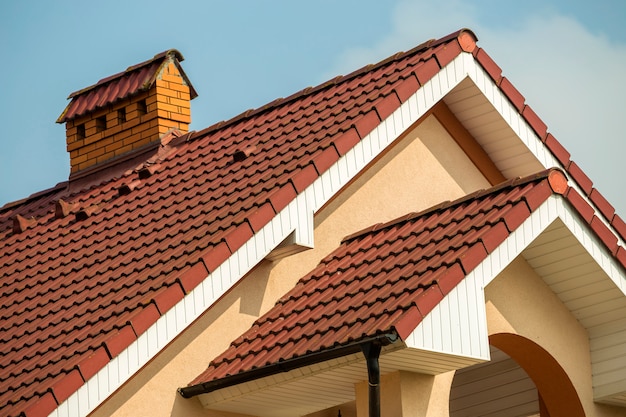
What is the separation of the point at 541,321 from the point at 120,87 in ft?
21.8

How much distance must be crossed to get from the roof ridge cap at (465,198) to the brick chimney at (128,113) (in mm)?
3778

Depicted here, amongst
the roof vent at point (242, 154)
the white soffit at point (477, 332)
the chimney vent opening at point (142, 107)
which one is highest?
the chimney vent opening at point (142, 107)

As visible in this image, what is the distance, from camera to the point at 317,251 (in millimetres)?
12695

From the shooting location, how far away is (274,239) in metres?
11.8

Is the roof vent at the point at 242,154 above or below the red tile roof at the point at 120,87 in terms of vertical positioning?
below

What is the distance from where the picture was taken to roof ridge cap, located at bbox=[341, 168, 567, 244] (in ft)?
38.1

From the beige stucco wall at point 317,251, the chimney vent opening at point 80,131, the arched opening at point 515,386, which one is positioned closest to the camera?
the beige stucco wall at point 317,251

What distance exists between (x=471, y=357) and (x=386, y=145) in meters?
2.80

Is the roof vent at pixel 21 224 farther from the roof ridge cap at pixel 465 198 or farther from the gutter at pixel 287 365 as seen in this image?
the gutter at pixel 287 365

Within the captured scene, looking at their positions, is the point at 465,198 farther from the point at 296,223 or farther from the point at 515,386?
the point at 515,386

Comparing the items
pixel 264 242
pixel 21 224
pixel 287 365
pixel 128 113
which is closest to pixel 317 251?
pixel 264 242

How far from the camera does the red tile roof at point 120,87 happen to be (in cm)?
1620

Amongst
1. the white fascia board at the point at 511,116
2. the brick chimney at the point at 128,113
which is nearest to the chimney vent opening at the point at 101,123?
the brick chimney at the point at 128,113

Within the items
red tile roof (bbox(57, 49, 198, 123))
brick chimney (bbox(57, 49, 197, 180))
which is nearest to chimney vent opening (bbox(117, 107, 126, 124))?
brick chimney (bbox(57, 49, 197, 180))
